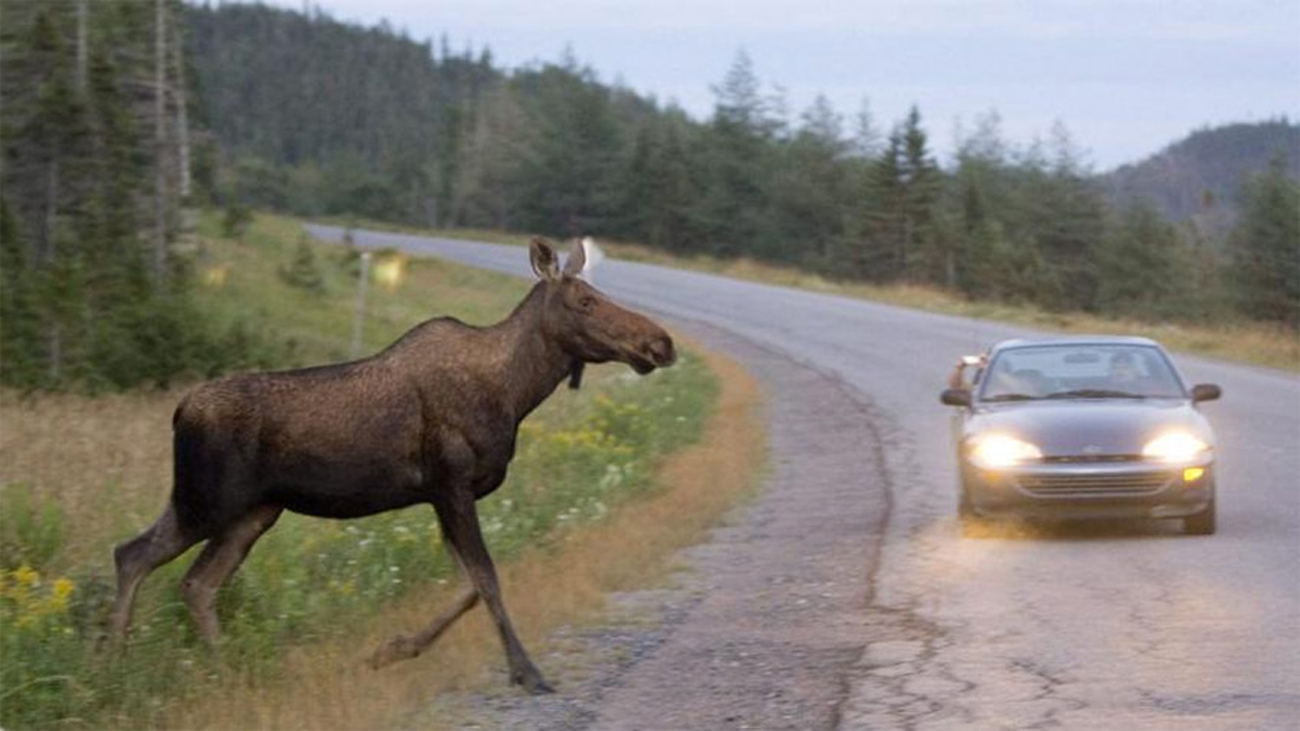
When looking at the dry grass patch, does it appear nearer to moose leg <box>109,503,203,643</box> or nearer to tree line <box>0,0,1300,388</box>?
moose leg <box>109,503,203,643</box>

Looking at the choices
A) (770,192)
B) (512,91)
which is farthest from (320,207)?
(770,192)

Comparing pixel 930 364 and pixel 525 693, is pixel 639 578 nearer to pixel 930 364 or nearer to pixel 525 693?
pixel 525 693

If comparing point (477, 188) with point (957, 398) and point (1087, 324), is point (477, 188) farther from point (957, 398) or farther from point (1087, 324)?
point (957, 398)

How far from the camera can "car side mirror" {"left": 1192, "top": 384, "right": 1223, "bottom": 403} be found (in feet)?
46.2

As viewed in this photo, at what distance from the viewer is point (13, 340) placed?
104 feet

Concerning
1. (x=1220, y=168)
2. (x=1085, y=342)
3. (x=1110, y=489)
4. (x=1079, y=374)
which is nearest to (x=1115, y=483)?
(x=1110, y=489)

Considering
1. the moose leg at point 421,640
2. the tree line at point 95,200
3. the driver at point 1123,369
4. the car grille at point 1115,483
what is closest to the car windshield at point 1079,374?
the driver at point 1123,369

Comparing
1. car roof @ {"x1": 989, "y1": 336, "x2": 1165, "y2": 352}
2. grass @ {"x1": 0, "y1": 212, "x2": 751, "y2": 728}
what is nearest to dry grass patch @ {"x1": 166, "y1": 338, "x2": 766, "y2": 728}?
grass @ {"x1": 0, "y1": 212, "x2": 751, "y2": 728}

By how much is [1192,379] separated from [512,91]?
119m

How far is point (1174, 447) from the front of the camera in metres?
13.2

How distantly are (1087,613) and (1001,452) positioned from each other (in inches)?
127

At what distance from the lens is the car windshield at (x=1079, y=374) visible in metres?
14.5

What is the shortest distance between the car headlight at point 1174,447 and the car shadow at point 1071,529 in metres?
0.62

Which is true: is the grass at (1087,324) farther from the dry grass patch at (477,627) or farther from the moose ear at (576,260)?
the moose ear at (576,260)
